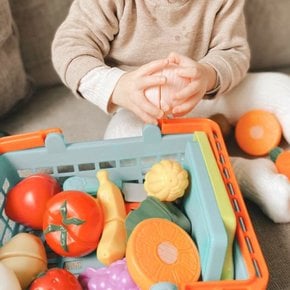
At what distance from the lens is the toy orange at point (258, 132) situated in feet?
2.73

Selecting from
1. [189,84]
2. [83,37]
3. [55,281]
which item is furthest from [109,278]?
[83,37]

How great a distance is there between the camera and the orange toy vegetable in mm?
761

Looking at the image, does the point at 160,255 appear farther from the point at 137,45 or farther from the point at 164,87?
the point at 137,45

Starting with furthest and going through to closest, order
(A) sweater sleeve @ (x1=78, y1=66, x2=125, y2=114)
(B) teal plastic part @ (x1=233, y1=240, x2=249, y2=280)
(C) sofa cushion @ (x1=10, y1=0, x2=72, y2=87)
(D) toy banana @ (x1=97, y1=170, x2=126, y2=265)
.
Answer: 1. (C) sofa cushion @ (x1=10, y1=0, x2=72, y2=87)
2. (A) sweater sleeve @ (x1=78, y1=66, x2=125, y2=114)
3. (D) toy banana @ (x1=97, y1=170, x2=126, y2=265)
4. (B) teal plastic part @ (x1=233, y1=240, x2=249, y2=280)

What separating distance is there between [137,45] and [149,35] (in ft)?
0.09

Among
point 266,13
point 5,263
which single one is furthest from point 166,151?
point 266,13

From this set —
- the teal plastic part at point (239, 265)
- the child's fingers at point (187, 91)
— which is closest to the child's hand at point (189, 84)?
the child's fingers at point (187, 91)

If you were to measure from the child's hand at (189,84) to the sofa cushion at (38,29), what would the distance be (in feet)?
1.30

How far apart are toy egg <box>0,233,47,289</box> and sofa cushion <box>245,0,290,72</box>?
0.62m

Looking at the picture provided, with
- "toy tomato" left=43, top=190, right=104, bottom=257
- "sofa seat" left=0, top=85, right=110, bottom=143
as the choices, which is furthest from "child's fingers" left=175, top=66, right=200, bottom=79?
"sofa seat" left=0, top=85, right=110, bottom=143

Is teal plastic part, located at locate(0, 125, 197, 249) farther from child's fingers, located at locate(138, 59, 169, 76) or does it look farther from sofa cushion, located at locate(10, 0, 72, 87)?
sofa cushion, located at locate(10, 0, 72, 87)

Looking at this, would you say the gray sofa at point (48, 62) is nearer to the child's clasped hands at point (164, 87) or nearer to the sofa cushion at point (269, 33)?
the sofa cushion at point (269, 33)

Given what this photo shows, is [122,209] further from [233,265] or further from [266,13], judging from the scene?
[266,13]

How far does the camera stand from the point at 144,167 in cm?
73
